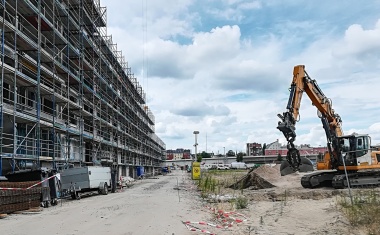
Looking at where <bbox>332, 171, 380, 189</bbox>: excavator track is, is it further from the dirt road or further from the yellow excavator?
the dirt road

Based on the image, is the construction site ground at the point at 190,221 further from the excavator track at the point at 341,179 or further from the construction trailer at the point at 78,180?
the construction trailer at the point at 78,180

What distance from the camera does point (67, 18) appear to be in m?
28.5

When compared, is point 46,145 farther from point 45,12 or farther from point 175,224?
point 175,224

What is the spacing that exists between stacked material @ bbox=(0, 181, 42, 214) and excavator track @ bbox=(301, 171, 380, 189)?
1489 cm

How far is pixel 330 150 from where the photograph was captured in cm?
2272

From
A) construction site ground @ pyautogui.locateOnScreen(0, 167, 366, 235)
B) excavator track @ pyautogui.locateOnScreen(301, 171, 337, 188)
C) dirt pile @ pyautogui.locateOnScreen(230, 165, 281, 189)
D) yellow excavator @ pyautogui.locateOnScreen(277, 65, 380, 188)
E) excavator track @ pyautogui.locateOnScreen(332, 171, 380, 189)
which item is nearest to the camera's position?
construction site ground @ pyautogui.locateOnScreen(0, 167, 366, 235)

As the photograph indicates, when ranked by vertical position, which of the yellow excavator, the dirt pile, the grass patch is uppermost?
the yellow excavator

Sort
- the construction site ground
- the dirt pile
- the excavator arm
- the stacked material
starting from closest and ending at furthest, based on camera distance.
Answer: the construction site ground < the stacked material < the excavator arm < the dirt pile

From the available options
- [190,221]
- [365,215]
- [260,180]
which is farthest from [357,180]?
[190,221]

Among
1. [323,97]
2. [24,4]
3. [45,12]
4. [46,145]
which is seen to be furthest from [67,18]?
[323,97]

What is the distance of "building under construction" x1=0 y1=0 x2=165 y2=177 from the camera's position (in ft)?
65.6

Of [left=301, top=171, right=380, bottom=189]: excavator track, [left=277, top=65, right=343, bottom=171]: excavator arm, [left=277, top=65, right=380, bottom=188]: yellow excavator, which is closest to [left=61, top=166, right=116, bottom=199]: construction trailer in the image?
[left=277, top=65, right=380, bottom=188]: yellow excavator

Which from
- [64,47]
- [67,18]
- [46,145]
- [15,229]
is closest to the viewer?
[15,229]

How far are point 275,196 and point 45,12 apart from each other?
18.5m
